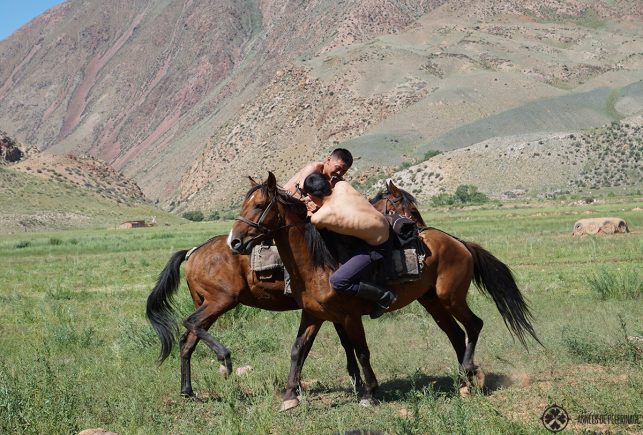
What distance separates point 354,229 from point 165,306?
390 cm

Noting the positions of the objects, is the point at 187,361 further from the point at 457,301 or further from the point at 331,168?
the point at 457,301

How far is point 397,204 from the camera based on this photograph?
10.8 m

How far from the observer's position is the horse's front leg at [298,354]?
8.90m

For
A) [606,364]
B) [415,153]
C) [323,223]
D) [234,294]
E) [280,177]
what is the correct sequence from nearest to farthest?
[323,223] → [606,364] → [234,294] → [415,153] → [280,177]

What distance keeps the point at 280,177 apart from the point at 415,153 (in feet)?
66.2

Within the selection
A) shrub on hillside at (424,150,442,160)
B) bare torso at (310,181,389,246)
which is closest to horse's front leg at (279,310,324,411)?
bare torso at (310,181,389,246)

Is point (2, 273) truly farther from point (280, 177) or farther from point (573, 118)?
point (573, 118)

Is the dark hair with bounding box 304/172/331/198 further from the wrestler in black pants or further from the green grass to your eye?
the green grass

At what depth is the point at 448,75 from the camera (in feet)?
408

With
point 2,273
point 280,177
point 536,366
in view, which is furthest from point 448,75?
point 536,366

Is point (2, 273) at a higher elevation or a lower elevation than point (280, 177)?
higher

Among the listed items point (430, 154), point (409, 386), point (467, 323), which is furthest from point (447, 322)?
point (430, 154)

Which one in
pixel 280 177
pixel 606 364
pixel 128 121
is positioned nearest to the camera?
pixel 606 364

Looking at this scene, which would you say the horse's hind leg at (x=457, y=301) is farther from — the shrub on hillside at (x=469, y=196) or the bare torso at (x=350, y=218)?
the shrub on hillside at (x=469, y=196)
